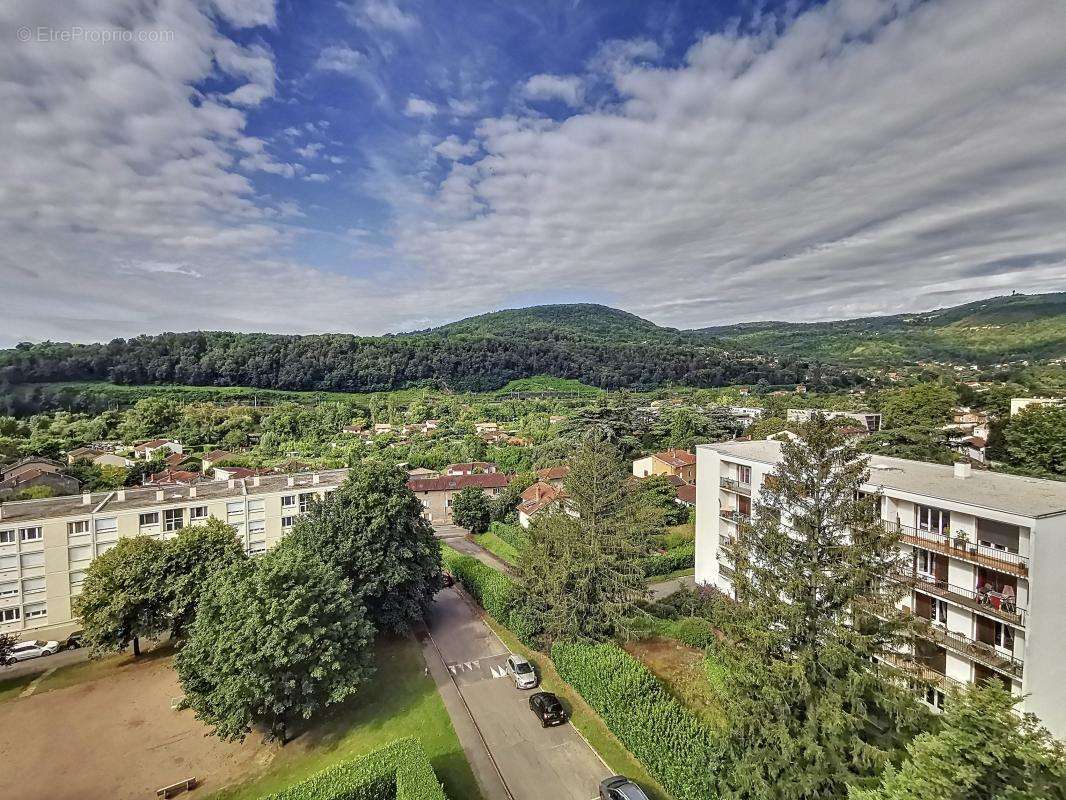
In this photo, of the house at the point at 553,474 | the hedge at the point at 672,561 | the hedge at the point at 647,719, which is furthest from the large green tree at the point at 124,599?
the house at the point at 553,474

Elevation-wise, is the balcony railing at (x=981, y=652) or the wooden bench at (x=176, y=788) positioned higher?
the balcony railing at (x=981, y=652)

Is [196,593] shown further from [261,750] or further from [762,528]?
[762,528]

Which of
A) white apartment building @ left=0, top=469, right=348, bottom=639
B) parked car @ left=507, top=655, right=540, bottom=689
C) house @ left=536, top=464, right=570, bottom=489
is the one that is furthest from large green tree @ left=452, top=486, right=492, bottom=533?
parked car @ left=507, top=655, right=540, bottom=689

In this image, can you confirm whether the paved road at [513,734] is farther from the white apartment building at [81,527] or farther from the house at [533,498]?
the house at [533,498]

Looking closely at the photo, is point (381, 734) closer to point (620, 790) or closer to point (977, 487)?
point (620, 790)

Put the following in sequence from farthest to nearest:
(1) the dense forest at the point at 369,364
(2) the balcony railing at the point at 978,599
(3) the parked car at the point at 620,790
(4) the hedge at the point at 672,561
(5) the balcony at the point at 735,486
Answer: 1. (1) the dense forest at the point at 369,364
2. (4) the hedge at the point at 672,561
3. (5) the balcony at the point at 735,486
4. (2) the balcony railing at the point at 978,599
5. (3) the parked car at the point at 620,790

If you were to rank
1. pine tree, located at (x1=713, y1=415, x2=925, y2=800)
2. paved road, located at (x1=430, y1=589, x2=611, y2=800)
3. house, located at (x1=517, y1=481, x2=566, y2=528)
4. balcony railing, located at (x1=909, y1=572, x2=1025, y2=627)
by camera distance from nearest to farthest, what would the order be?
pine tree, located at (x1=713, y1=415, x2=925, y2=800), balcony railing, located at (x1=909, y1=572, x2=1025, y2=627), paved road, located at (x1=430, y1=589, x2=611, y2=800), house, located at (x1=517, y1=481, x2=566, y2=528)

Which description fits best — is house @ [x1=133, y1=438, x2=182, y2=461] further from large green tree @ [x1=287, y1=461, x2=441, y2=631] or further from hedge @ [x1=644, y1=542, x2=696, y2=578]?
hedge @ [x1=644, y1=542, x2=696, y2=578]
